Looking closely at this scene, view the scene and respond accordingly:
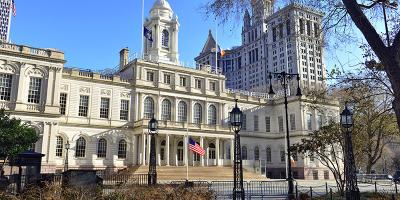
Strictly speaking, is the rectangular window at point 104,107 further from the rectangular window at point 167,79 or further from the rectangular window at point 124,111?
the rectangular window at point 167,79

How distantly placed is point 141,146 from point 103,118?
5.95 m

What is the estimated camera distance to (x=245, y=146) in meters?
59.9

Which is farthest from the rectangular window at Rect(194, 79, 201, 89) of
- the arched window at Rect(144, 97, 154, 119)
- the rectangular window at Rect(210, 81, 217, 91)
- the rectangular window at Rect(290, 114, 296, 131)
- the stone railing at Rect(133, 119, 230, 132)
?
the rectangular window at Rect(290, 114, 296, 131)

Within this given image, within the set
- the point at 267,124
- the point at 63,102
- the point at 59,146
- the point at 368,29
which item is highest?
the point at 63,102

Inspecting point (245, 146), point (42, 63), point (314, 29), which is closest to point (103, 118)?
point (42, 63)

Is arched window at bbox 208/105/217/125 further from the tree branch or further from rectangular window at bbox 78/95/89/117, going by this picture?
the tree branch

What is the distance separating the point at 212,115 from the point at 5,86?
27.3 m

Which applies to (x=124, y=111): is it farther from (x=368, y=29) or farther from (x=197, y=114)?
(x=368, y=29)

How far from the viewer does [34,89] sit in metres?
40.8

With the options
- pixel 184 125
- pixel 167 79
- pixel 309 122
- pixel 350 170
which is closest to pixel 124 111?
pixel 167 79

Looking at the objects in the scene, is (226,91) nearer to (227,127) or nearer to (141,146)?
(227,127)

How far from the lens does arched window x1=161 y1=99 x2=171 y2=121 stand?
50338 millimetres

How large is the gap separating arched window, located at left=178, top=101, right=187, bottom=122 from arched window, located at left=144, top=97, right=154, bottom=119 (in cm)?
405

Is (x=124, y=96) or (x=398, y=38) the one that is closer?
(x=398, y=38)
